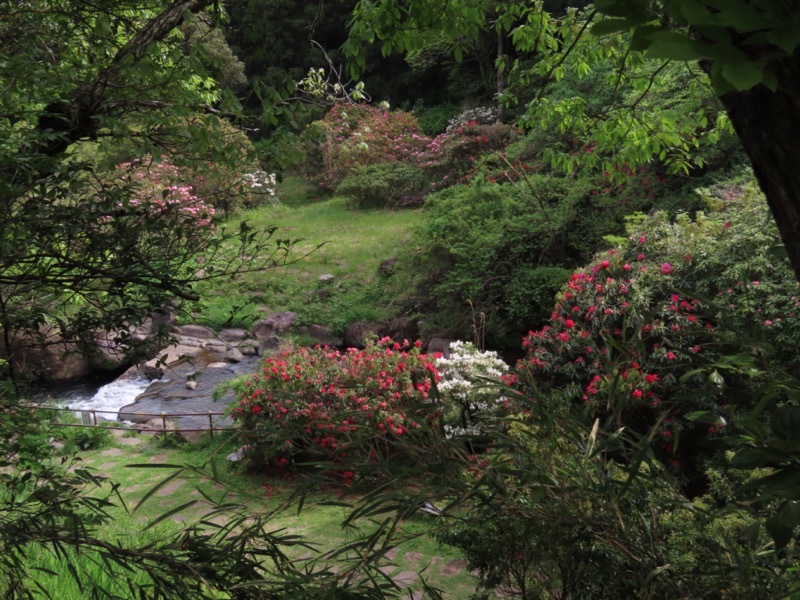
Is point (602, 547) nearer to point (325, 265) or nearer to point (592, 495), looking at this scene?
point (592, 495)

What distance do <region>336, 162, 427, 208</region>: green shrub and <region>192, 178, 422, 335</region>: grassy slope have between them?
0.68 meters

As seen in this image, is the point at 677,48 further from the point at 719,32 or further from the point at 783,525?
the point at 783,525

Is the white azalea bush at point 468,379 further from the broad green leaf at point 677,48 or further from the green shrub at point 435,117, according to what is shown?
the green shrub at point 435,117

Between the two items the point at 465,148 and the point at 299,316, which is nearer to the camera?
the point at 299,316

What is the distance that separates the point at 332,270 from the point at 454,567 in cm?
1144

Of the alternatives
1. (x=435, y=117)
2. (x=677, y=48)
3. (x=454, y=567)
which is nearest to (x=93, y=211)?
(x=677, y=48)

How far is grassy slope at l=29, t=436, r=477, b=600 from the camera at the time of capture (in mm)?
3918

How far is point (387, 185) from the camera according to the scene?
20328 millimetres

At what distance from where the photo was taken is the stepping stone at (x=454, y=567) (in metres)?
5.24

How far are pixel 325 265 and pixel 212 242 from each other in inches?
561

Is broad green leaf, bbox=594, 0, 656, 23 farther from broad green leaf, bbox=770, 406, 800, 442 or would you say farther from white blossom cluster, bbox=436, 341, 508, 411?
white blossom cluster, bbox=436, 341, 508, 411


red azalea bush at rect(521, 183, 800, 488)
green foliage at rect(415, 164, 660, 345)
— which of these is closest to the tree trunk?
red azalea bush at rect(521, 183, 800, 488)

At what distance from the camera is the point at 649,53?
0.66 metres

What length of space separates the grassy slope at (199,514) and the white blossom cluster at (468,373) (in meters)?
1.50
